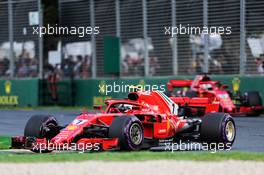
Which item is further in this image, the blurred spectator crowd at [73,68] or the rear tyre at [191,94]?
the blurred spectator crowd at [73,68]

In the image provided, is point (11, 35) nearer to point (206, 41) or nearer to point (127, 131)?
point (206, 41)

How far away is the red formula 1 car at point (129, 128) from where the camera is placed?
12750 mm

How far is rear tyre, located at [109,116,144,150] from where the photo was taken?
494 inches

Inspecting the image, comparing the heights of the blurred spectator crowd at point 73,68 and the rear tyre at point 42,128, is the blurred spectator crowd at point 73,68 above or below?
above

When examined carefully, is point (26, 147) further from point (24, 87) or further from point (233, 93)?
point (24, 87)

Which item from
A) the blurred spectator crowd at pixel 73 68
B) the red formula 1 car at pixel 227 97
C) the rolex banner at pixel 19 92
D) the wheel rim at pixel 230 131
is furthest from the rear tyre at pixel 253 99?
the rolex banner at pixel 19 92

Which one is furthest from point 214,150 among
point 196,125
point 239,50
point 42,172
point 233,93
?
point 239,50

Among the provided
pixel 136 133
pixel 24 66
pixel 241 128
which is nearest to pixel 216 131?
pixel 136 133

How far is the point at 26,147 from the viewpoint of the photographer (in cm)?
1291

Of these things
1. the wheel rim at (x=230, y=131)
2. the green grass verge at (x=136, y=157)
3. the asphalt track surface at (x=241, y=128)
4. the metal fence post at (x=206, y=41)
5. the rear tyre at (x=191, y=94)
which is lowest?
the asphalt track surface at (x=241, y=128)

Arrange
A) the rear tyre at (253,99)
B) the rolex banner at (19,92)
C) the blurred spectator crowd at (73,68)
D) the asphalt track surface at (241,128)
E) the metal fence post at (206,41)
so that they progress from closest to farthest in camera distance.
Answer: the asphalt track surface at (241,128), the rear tyre at (253,99), the metal fence post at (206,41), the blurred spectator crowd at (73,68), the rolex banner at (19,92)

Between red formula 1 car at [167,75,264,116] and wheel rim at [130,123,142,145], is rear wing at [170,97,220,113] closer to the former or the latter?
red formula 1 car at [167,75,264,116]

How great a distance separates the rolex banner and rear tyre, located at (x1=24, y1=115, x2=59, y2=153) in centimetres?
1771

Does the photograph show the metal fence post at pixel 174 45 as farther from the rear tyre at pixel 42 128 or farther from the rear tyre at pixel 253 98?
the rear tyre at pixel 42 128
